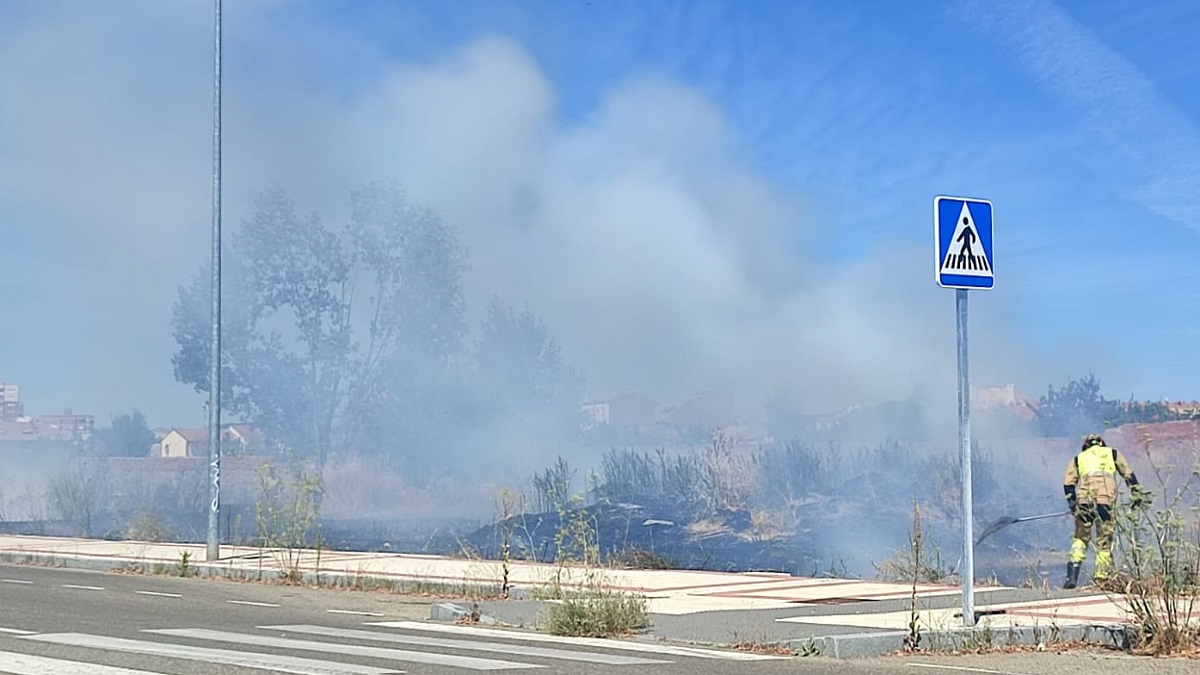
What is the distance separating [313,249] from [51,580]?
1160 inches

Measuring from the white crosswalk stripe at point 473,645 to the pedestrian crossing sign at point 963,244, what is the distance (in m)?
3.87

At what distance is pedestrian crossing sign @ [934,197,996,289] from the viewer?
1148cm

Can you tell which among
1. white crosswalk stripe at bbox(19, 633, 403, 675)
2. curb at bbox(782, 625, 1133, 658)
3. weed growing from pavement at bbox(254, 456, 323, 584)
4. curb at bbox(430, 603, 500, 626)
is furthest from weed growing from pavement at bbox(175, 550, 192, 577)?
curb at bbox(782, 625, 1133, 658)

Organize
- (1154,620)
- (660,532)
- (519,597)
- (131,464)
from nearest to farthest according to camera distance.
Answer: (1154,620)
(519,597)
(660,532)
(131,464)

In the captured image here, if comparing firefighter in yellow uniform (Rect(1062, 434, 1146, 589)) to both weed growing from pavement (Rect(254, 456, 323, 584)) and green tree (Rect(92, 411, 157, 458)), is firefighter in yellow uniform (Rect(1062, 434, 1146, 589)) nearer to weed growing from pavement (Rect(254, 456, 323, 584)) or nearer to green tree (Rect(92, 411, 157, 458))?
weed growing from pavement (Rect(254, 456, 323, 584))

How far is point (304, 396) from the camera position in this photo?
48.4m

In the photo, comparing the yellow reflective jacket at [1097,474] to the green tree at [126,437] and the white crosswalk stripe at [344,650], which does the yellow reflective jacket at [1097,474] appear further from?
the green tree at [126,437]

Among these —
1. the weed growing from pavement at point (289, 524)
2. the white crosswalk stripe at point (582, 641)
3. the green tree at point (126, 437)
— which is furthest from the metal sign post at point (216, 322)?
the green tree at point (126, 437)

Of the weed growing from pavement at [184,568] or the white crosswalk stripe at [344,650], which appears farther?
the weed growing from pavement at [184,568]

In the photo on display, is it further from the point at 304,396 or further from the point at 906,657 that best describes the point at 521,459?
the point at 906,657

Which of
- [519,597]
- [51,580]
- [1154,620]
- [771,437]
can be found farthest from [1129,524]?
[771,437]

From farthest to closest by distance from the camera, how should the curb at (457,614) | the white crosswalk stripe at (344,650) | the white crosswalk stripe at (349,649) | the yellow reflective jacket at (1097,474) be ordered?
the yellow reflective jacket at (1097,474) → the curb at (457,614) → the white crosswalk stripe at (349,649) → the white crosswalk stripe at (344,650)

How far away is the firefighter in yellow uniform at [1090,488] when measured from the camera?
1520 centimetres

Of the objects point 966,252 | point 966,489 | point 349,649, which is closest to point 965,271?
point 966,252
